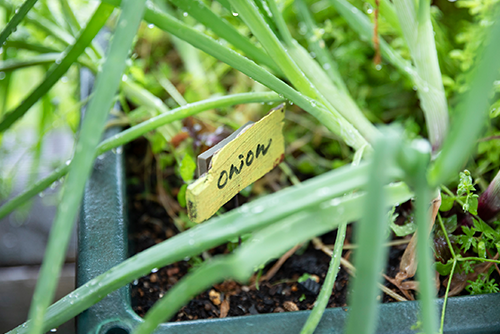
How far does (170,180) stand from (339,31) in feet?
1.45

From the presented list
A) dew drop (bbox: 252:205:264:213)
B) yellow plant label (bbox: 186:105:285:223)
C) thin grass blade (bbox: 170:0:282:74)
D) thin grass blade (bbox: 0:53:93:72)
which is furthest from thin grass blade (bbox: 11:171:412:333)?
thin grass blade (bbox: 0:53:93:72)

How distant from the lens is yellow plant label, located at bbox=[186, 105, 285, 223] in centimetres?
42

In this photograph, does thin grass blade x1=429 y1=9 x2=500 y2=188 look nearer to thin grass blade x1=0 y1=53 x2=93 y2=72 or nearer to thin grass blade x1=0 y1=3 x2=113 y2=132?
thin grass blade x1=0 y1=3 x2=113 y2=132

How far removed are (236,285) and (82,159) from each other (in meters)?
0.36

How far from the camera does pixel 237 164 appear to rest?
48 cm

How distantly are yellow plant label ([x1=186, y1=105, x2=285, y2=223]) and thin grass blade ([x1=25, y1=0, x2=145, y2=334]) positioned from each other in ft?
0.42

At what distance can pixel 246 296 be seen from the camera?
571 mm

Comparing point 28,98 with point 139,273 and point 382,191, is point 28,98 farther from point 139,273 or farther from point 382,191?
point 382,191

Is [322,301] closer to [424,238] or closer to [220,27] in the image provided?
[424,238]

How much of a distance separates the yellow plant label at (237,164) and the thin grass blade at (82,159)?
0.13 m

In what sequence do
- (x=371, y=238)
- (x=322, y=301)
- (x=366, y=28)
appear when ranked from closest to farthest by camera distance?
1. (x=371, y=238)
2. (x=322, y=301)
3. (x=366, y=28)

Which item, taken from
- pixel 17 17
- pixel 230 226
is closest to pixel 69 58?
pixel 17 17

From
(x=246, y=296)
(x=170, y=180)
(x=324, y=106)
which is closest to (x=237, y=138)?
(x=324, y=106)

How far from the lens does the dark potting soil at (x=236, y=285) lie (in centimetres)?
54
